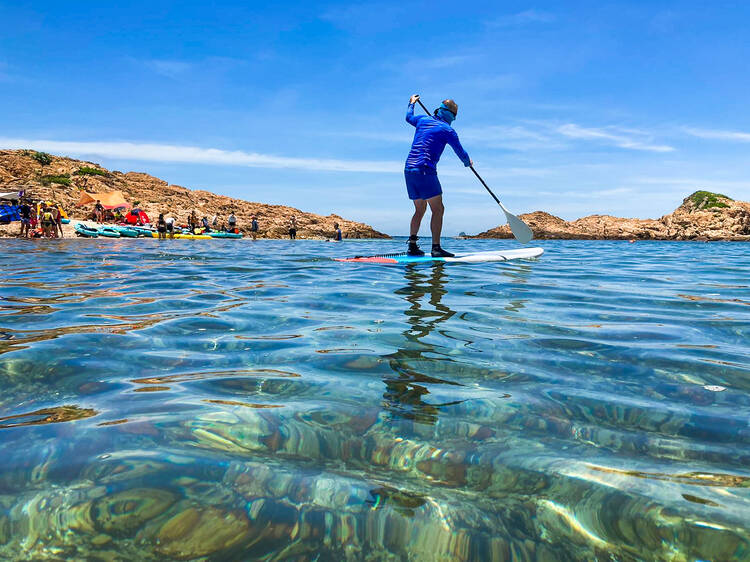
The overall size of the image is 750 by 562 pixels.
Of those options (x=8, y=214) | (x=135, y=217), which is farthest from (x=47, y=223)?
(x=135, y=217)

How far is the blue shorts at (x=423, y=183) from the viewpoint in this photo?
8.69m

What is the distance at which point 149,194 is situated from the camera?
195 ft

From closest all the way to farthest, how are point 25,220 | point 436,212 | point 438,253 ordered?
point 436,212 → point 438,253 → point 25,220

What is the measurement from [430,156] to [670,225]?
82.4m

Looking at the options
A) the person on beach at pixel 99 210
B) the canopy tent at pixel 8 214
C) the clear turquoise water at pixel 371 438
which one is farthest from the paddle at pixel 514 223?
the person on beach at pixel 99 210

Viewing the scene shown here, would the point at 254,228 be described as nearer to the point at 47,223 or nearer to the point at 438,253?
the point at 47,223

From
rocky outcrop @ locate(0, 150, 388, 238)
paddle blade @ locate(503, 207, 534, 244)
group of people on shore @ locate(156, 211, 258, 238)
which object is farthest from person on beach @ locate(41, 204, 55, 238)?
paddle blade @ locate(503, 207, 534, 244)

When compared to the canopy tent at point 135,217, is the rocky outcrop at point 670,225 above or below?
above

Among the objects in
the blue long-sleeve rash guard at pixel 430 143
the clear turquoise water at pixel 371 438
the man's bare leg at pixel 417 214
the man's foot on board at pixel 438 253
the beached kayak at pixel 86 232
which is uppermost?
the blue long-sleeve rash guard at pixel 430 143

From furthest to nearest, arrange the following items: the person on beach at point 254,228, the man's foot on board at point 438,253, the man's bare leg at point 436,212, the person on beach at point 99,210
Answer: the person on beach at point 254,228
the person on beach at point 99,210
the man's foot on board at point 438,253
the man's bare leg at point 436,212

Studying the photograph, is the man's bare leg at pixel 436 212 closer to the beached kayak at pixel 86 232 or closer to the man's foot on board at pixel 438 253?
the man's foot on board at pixel 438 253

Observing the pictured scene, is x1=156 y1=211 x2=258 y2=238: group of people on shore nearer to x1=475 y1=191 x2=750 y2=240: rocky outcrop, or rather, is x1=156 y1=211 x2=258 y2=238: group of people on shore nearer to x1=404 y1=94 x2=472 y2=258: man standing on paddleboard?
x1=404 y1=94 x2=472 y2=258: man standing on paddleboard

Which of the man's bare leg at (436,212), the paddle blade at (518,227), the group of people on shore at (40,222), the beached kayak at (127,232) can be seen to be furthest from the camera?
the beached kayak at (127,232)

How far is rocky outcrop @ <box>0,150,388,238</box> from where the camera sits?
165 ft
